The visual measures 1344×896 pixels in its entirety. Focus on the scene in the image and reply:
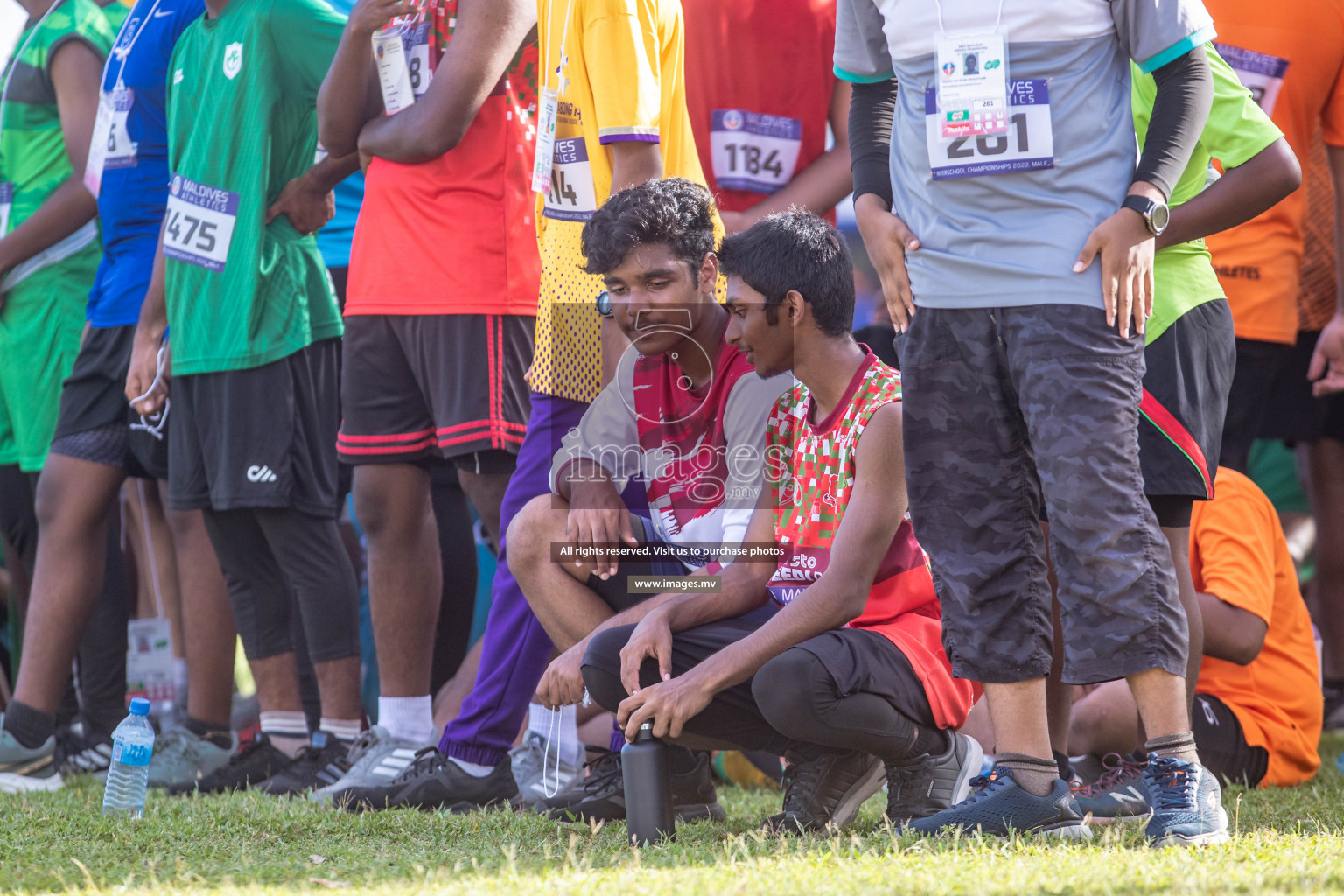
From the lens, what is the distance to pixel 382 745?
3.55 meters

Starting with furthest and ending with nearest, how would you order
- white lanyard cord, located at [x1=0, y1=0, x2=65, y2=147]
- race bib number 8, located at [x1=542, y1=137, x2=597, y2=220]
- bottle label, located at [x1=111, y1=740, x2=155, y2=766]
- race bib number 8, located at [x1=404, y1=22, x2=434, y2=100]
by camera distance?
white lanyard cord, located at [x1=0, y1=0, x2=65, y2=147] < race bib number 8, located at [x1=404, y1=22, x2=434, y2=100] < race bib number 8, located at [x1=542, y1=137, x2=597, y2=220] < bottle label, located at [x1=111, y1=740, x2=155, y2=766]

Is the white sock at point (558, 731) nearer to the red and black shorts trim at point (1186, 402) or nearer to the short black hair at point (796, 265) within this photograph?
the short black hair at point (796, 265)

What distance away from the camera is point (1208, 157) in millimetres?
3145

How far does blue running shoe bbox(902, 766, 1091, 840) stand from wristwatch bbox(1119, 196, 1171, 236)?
1029mm

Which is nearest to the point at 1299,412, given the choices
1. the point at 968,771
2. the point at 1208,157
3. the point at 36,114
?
the point at 1208,157

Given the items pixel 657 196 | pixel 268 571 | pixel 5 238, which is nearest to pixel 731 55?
pixel 657 196

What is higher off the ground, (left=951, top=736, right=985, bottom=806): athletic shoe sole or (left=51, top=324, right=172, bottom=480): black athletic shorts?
(left=51, top=324, right=172, bottom=480): black athletic shorts

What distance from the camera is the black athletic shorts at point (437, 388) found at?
3.58 metres

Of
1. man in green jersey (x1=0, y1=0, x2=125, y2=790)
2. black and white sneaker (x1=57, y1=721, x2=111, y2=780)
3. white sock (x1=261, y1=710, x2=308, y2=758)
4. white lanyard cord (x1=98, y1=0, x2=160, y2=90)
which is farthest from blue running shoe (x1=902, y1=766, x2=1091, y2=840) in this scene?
white lanyard cord (x1=98, y1=0, x2=160, y2=90)

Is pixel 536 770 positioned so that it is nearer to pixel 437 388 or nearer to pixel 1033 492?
pixel 437 388

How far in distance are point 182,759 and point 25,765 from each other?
1.61 ft

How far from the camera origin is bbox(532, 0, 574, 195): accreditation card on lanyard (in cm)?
335

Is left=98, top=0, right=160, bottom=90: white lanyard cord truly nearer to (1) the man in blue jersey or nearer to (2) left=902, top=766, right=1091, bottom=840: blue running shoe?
(1) the man in blue jersey

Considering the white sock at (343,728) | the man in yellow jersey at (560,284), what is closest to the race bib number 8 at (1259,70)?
the man in yellow jersey at (560,284)
